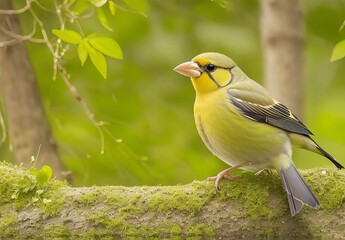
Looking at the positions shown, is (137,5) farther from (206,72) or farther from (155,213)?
(155,213)

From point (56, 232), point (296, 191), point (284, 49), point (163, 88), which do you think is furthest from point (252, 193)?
point (163, 88)

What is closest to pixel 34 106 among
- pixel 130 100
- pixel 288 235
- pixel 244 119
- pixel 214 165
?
pixel 130 100

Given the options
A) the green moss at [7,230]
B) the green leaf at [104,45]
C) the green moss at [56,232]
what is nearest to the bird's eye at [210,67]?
the green leaf at [104,45]

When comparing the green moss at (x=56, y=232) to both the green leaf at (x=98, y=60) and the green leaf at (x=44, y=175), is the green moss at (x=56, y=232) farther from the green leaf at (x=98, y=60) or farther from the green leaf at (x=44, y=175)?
the green leaf at (x=98, y=60)

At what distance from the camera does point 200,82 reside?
4398mm

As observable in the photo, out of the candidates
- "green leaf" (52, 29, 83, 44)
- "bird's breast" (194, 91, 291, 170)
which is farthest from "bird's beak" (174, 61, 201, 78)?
"green leaf" (52, 29, 83, 44)

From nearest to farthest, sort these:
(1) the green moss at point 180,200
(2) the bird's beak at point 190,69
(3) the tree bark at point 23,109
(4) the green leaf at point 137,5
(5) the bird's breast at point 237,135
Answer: (1) the green moss at point 180,200 < (4) the green leaf at point 137,5 < (5) the bird's breast at point 237,135 < (2) the bird's beak at point 190,69 < (3) the tree bark at point 23,109

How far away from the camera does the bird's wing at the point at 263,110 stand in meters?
4.30

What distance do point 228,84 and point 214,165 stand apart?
7.17 feet

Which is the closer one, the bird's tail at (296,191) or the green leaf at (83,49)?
the bird's tail at (296,191)

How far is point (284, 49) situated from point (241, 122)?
5.82 feet

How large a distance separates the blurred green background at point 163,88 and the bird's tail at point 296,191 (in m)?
2.13

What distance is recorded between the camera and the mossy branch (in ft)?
12.1

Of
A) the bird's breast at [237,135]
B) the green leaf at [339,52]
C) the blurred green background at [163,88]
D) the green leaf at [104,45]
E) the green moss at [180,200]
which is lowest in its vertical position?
the blurred green background at [163,88]
